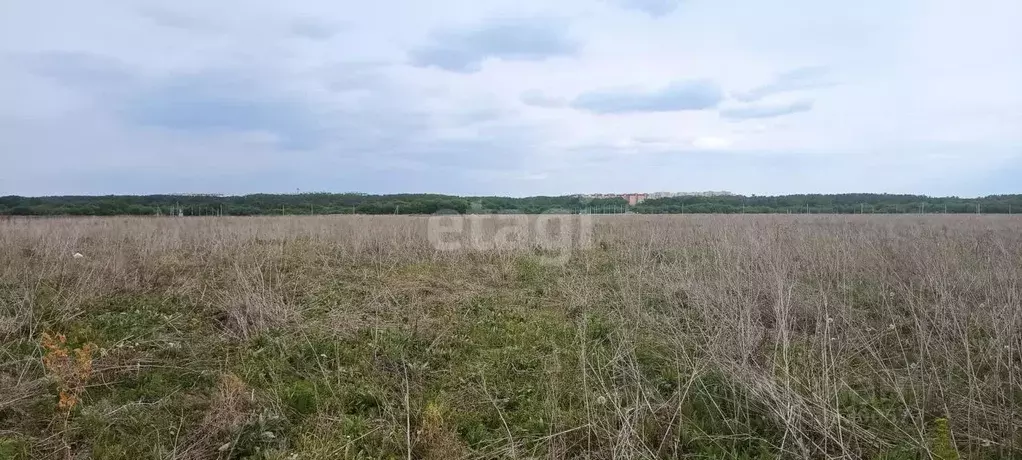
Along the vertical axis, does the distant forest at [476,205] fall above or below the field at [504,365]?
above

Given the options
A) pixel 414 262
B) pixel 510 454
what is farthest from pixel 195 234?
pixel 510 454

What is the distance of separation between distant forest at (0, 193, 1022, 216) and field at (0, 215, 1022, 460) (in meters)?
22.0

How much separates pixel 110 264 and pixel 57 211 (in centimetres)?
3040

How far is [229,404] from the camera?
3012 mm

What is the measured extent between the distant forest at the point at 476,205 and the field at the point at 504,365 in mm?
22021

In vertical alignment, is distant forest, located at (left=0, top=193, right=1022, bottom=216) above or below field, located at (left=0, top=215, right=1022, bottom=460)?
above

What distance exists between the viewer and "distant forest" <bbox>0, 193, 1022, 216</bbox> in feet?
100

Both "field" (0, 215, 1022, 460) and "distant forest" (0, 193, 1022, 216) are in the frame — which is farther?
"distant forest" (0, 193, 1022, 216)

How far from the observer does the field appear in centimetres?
273

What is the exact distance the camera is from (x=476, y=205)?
4331 centimetres

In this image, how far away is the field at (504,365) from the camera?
2.73m

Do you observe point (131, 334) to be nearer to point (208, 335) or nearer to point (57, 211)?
point (208, 335)

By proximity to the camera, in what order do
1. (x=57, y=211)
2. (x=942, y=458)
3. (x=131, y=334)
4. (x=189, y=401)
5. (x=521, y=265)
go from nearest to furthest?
(x=942, y=458) < (x=189, y=401) < (x=131, y=334) < (x=521, y=265) < (x=57, y=211)

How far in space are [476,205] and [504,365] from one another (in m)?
39.6
